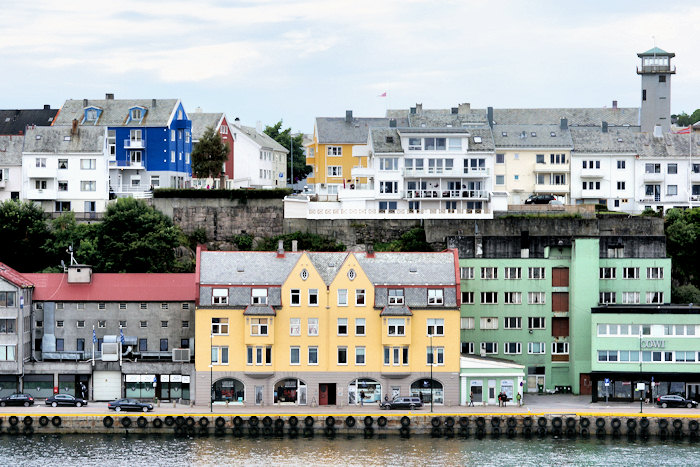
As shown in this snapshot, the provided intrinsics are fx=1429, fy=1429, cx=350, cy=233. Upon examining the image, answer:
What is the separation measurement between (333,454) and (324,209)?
33.2m

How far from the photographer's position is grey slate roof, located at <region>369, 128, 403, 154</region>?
118m

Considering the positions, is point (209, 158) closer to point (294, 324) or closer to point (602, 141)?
point (602, 141)

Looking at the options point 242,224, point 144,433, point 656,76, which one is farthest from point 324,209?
point 656,76

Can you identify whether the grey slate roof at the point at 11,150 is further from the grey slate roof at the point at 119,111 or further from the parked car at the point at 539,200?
the parked car at the point at 539,200

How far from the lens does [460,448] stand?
273 ft

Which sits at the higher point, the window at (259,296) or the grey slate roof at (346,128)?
the grey slate roof at (346,128)

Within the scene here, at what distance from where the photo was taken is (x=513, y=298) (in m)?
99.1

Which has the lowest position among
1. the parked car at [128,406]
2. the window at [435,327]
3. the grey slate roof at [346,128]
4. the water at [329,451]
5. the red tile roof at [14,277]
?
the water at [329,451]

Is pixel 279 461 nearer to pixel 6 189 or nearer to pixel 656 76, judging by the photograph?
pixel 6 189

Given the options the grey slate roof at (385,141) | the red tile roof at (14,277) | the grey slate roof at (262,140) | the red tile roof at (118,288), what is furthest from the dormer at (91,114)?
the red tile roof at (14,277)

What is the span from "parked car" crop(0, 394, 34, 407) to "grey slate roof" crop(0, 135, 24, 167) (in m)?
31.1

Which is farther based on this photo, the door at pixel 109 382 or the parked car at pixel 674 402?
the door at pixel 109 382

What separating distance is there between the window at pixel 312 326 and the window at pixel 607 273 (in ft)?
72.1

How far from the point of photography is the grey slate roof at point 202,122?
440 ft
